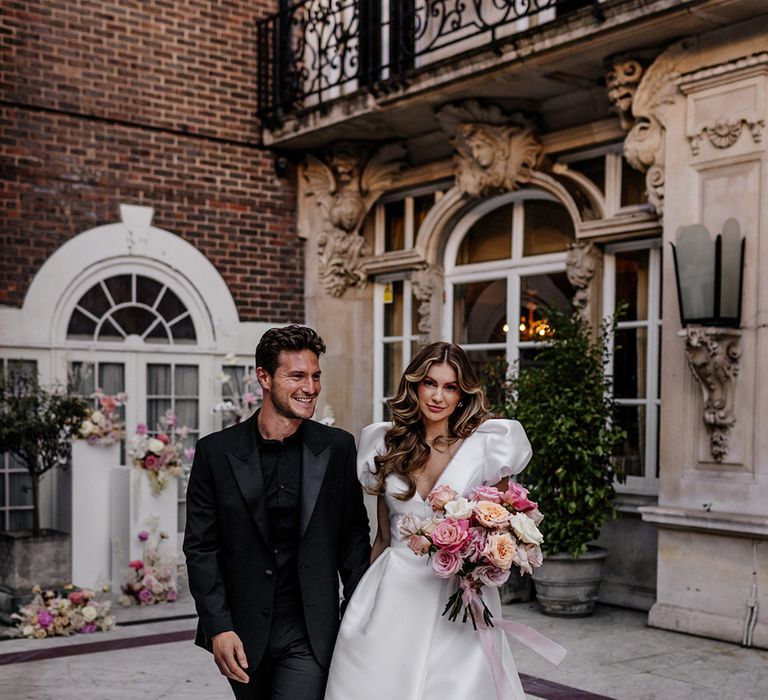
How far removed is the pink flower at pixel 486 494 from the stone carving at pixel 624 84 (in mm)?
4943

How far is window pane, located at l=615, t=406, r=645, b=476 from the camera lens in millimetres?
8023

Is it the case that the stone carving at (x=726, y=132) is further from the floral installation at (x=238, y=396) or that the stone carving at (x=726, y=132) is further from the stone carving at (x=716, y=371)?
the floral installation at (x=238, y=396)

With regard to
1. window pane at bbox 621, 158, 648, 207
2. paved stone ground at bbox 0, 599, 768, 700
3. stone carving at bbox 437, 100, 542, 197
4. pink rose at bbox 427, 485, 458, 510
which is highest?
stone carving at bbox 437, 100, 542, 197

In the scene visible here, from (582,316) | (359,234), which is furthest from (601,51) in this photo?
(359,234)

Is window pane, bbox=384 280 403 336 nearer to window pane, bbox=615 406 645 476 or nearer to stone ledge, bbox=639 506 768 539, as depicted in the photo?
window pane, bbox=615 406 645 476

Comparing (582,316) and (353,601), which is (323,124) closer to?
(582,316)

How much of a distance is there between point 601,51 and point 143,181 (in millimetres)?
4276

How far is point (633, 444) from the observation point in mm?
8070

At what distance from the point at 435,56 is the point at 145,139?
8.75ft

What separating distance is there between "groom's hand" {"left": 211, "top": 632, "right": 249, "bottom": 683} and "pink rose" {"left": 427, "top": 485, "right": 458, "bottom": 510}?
2.28 ft

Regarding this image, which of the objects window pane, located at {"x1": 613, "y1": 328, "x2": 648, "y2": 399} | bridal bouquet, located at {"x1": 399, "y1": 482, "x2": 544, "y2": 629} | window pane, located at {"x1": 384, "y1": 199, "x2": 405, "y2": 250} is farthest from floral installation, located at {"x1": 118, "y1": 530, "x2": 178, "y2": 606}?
bridal bouquet, located at {"x1": 399, "y1": 482, "x2": 544, "y2": 629}

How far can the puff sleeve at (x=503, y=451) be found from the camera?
3430mm

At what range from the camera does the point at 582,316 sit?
826 cm

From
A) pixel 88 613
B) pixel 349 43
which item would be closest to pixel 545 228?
pixel 349 43
